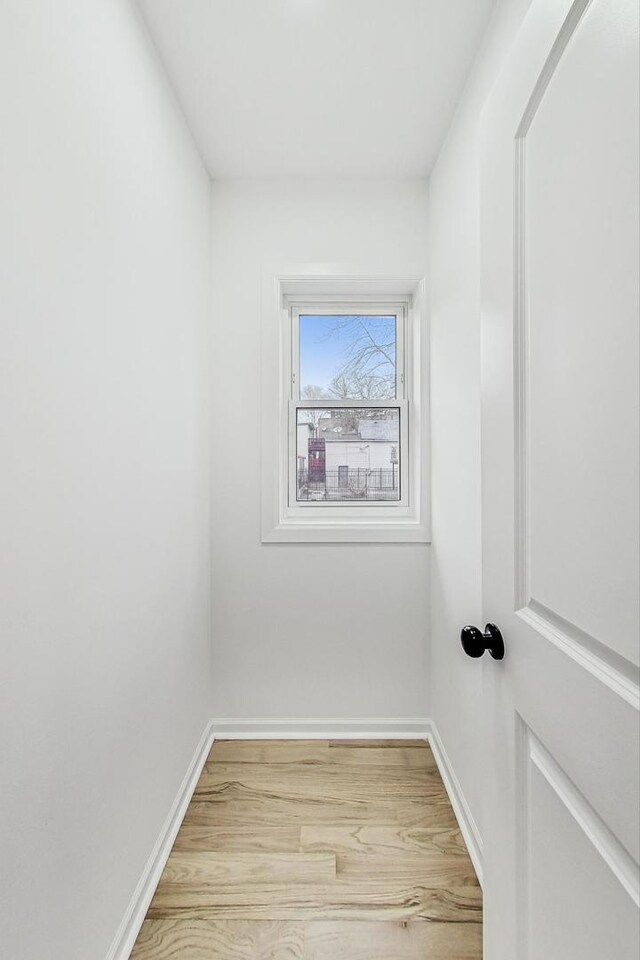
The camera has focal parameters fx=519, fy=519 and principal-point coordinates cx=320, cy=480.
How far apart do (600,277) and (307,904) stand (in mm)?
1695

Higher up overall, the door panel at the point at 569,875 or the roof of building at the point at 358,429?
the roof of building at the point at 358,429

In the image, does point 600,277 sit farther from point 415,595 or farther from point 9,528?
point 415,595

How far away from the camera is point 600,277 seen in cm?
61

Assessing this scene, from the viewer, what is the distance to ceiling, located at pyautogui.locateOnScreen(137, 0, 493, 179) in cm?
148

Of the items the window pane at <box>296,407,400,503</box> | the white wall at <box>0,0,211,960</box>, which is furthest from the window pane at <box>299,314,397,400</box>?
the white wall at <box>0,0,211,960</box>

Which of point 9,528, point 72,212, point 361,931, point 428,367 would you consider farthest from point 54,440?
point 428,367

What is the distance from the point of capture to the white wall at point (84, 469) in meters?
0.88

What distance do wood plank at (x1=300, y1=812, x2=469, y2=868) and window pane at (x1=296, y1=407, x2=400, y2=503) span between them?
1.31 metres

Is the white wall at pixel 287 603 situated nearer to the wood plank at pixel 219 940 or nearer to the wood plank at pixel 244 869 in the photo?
the wood plank at pixel 244 869

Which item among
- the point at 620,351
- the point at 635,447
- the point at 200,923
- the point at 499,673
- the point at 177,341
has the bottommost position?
the point at 200,923

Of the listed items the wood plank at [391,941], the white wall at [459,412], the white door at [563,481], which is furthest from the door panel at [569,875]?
the white wall at [459,412]

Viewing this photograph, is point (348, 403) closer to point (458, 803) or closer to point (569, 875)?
point (458, 803)

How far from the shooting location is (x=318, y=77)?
1712 mm

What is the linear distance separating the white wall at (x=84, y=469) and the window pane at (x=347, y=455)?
0.85 m
